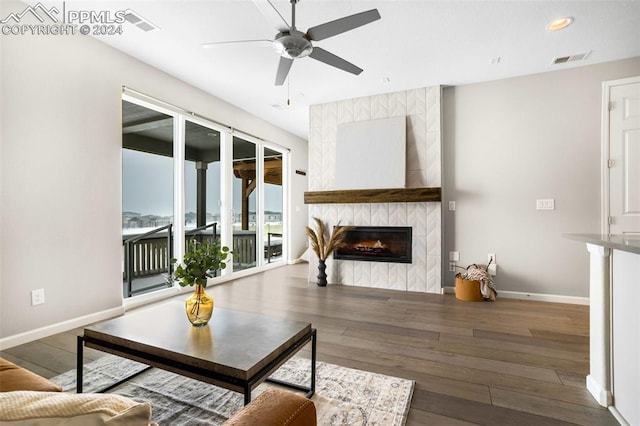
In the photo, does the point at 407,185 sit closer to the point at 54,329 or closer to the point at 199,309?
the point at 199,309

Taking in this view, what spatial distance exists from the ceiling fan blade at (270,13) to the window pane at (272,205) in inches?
156

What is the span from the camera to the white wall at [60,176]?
2.48 m

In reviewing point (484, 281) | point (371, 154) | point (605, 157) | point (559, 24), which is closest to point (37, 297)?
point (371, 154)

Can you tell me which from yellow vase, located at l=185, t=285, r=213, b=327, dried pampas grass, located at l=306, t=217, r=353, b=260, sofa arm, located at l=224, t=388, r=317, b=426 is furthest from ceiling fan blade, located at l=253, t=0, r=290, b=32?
dried pampas grass, located at l=306, t=217, r=353, b=260

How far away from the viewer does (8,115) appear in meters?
2.45

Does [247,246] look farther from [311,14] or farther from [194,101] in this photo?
[311,14]

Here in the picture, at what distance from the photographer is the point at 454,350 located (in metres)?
2.37

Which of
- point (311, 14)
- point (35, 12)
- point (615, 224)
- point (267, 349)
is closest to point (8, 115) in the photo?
point (35, 12)

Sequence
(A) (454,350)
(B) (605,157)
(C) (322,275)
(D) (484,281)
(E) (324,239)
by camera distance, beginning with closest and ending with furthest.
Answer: (A) (454,350)
(B) (605,157)
(D) (484,281)
(C) (322,275)
(E) (324,239)

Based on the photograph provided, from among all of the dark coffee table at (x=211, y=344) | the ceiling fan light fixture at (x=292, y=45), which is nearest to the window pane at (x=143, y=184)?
the dark coffee table at (x=211, y=344)

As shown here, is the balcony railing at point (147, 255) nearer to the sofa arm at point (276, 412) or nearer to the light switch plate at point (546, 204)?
the sofa arm at point (276, 412)

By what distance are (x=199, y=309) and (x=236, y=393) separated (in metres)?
0.58

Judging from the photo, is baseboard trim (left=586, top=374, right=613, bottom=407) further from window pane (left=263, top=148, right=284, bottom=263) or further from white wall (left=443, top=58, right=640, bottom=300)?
window pane (left=263, top=148, right=284, bottom=263)

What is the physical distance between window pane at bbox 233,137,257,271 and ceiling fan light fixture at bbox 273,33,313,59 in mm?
3141
